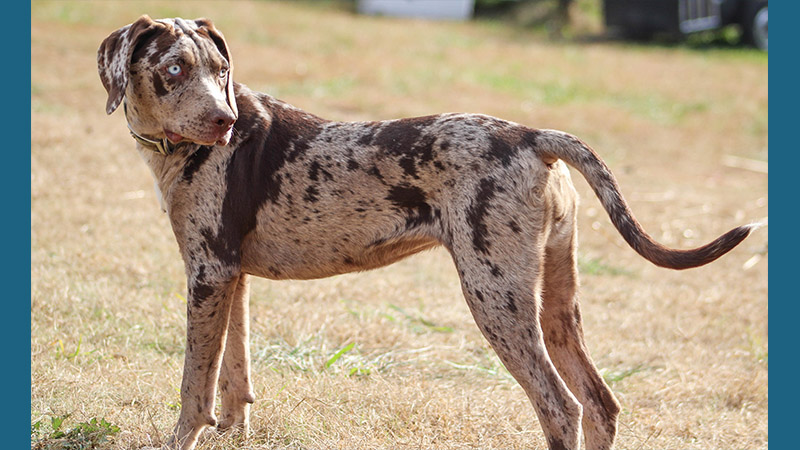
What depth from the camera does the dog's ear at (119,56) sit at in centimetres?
390

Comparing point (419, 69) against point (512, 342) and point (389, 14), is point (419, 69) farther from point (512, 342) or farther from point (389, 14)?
point (512, 342)

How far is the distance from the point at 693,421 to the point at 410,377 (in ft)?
5.41

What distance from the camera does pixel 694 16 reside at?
1858 cm

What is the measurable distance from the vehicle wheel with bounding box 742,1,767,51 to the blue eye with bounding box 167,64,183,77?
17.0 meters

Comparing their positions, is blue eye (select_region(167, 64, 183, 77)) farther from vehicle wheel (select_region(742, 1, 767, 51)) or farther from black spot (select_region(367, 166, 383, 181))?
vehicle wheel (select_region(742, 1, 767, 51))

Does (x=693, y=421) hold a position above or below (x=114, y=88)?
below

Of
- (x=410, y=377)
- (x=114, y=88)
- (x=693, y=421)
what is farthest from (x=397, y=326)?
(x=114, y=88)

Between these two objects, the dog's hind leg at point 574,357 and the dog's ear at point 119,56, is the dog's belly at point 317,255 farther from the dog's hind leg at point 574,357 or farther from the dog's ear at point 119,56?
the dog's ear at point 119,56

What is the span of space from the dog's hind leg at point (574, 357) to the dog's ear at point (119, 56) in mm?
2063

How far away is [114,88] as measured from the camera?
3934mm

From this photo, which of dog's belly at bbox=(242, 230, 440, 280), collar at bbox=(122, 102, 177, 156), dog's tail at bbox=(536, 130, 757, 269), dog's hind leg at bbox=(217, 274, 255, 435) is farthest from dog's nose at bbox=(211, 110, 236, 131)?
dog's tail at bbox=(536, 130, 757, 269)

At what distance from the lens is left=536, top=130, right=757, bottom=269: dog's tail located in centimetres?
367

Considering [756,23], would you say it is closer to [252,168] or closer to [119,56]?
[252,168]

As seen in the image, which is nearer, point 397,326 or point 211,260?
point 211,260
